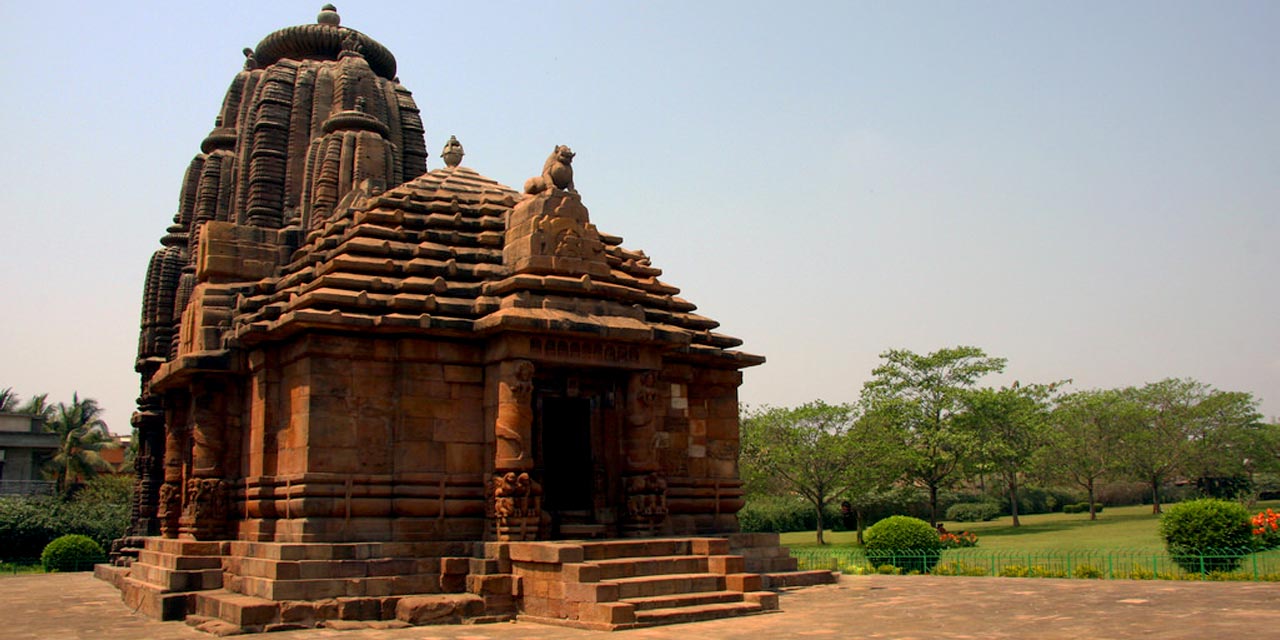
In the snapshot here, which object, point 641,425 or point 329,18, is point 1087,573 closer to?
point 641,425

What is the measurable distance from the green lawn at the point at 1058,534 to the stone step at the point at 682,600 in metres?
19.0

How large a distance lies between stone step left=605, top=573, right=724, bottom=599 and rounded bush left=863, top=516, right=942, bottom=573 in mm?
9569

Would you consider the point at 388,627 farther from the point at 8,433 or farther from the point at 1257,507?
the point at 1257,507

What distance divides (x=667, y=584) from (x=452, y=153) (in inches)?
391

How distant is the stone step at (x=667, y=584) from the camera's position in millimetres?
12602

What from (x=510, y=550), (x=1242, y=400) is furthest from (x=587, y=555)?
(x=1242, y=400)

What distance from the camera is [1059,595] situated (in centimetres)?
1471

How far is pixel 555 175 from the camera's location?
53.2ft

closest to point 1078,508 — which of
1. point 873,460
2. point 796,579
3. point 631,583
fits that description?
point 873,460

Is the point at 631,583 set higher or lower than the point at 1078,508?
higher

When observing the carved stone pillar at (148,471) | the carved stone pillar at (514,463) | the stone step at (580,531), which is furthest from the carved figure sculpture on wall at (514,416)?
the carved stone pillar at (148,471)

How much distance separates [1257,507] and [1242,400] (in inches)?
354

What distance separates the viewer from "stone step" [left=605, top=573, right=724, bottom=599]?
12.6 meters

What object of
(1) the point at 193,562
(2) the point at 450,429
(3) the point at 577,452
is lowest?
(1) the point at 193,562
